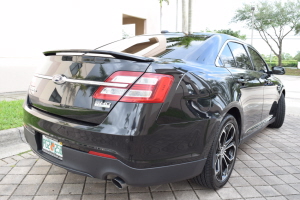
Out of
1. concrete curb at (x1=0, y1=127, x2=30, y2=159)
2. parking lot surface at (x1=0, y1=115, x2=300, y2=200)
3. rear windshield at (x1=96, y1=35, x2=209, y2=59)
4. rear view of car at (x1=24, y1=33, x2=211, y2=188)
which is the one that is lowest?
parking lot surface at (x1=0, y1=115, x2=300, y2=200)

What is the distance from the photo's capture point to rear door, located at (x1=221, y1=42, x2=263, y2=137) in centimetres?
277

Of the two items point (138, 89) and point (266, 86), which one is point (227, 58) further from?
point (138, 89)

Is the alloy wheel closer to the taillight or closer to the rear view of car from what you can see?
the rear view of car

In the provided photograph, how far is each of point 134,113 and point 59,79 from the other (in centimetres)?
70

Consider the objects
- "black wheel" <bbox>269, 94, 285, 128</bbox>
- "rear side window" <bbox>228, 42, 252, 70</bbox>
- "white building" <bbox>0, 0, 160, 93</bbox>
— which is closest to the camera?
"rear side window" <bbox>228, 42, 252, 70</bbox>

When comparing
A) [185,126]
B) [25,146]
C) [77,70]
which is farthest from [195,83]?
[25,146]

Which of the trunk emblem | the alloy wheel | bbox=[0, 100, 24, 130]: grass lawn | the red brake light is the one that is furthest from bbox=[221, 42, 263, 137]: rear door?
bbox=[0, 100, 24, 130]: grass lawn

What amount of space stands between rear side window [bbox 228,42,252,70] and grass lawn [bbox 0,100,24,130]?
3.13 m

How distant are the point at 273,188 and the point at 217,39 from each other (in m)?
1.60

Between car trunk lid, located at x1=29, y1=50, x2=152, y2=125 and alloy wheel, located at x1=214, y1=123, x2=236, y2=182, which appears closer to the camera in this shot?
car trunk lid, located at x1=29, y1=50, x2=152, y2=125

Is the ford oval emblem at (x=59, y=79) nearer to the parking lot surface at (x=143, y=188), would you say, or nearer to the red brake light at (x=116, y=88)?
the red brake light at (x=116, y=88)

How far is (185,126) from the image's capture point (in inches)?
76.5

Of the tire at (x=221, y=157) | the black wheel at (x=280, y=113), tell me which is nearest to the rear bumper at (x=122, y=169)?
the tire at (x=221, y=157)

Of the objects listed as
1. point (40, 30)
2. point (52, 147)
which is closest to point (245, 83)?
point (52, 147)
